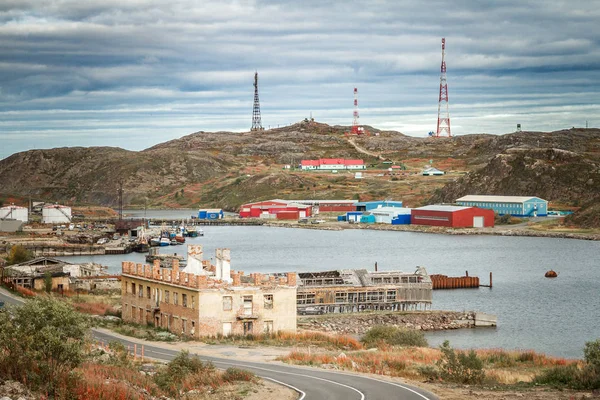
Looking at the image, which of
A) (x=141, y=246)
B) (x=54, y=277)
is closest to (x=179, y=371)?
(x=54, y=277)

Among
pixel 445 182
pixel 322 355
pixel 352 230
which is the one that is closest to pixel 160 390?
pixel 322 355

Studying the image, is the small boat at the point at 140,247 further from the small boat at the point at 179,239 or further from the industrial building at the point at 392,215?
the industrial building at the point at 392,215

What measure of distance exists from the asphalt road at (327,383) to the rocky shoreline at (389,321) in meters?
16.7

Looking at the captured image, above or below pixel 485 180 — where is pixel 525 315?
below

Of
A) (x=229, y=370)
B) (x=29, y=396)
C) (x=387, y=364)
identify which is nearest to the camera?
(x=29, y=396)

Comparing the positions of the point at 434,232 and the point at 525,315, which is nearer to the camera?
the point at 525,315

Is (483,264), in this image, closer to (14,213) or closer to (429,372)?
(429,372)

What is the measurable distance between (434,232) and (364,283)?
76.0 metres

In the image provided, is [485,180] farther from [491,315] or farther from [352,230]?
[491,315]

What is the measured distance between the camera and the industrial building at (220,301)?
110ft

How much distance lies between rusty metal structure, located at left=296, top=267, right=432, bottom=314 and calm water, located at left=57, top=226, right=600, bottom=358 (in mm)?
3930

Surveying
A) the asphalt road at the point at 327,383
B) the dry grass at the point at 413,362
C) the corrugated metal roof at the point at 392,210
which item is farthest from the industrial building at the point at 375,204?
the asphalt road at the point at 327,383

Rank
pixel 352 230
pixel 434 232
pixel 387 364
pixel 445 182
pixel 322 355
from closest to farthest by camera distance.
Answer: pixel 387 364 < pixel 322 355 < pixel 434 232 < pixel 352 230 < pixel 445 182

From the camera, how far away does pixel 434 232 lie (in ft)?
416
